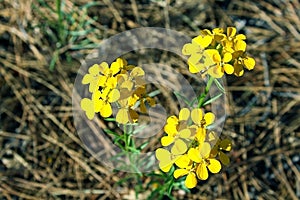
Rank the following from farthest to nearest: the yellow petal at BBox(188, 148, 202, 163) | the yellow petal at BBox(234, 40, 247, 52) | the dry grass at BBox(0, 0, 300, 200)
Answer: the dry grass at BBox(0, 0, 300, 200) < the yellow petal at BBox(234, 40, 247, 52) < the yellow petal at BBox(188, 148, 202, 163)

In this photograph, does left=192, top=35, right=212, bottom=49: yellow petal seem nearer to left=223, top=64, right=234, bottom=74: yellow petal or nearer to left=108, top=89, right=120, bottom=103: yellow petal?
left=223, top=64, right=234, bottom=74: yellow petal

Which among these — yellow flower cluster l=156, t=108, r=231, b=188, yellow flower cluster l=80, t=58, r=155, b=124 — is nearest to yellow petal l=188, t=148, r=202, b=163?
yellow flower cluster l=156, t=108, r=231, b=188

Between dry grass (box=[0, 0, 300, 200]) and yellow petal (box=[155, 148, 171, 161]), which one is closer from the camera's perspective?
yellow petal (box=[155, 148, 171, 161])

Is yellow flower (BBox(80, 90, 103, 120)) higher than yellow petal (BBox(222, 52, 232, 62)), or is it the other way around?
yellow petal (BBox(222, 52, 232, 62))

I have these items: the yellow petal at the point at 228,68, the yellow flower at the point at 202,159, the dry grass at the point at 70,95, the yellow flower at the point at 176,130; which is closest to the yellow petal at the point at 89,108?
the yellow flower at the point at 176,130

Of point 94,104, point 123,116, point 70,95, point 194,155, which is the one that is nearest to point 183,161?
point 194,155

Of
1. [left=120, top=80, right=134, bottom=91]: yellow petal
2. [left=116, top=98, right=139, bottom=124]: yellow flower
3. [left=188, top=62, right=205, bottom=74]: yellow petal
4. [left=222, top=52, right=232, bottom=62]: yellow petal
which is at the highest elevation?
[left=222, top=52, right=232, bottom=62]: yellow petal

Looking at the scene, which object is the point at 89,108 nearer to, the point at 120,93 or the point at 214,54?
the point at 120,93
